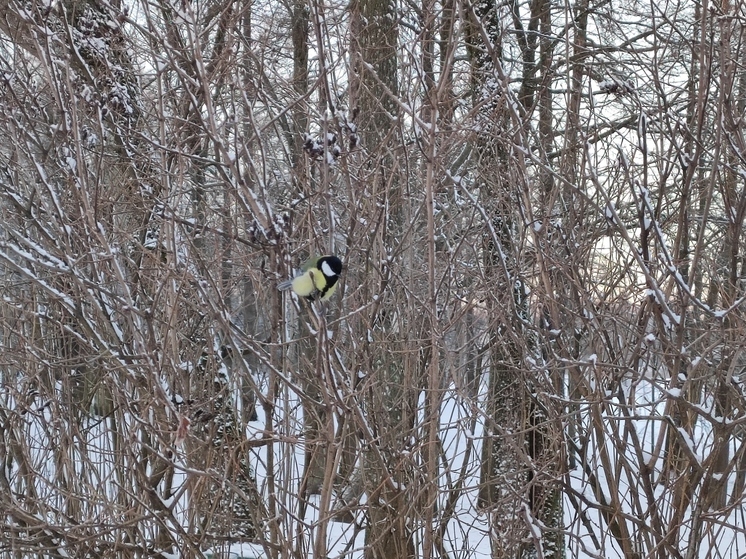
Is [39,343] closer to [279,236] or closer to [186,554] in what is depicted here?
[186,554]

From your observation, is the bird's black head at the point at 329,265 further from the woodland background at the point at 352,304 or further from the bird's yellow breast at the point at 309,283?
the woodland background at the point at 352,304

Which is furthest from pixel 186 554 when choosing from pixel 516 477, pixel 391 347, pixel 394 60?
pixel 394 60

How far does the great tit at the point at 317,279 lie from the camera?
9.47 ft

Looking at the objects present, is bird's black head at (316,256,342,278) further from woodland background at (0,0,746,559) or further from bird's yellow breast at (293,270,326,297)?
woodland background at (0,0,746,559)

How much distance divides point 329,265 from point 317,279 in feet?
0.25

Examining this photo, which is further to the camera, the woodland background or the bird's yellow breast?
the woodland background

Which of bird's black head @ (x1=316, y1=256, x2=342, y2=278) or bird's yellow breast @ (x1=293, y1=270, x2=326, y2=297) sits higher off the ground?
bird's black head @ (x1=316, y1=256, x2=342, y2=278)

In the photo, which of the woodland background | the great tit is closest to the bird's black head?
the great tit

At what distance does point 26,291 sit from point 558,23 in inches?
285

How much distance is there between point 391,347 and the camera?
14.9ft

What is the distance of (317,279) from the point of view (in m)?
2.92

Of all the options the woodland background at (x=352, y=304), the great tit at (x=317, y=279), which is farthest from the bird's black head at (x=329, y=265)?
the woodland background at (x=352, y=304)

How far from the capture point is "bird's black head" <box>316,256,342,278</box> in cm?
292

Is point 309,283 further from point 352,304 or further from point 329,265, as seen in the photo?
point 352,304
